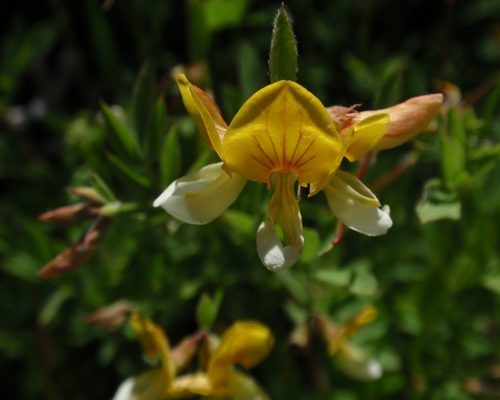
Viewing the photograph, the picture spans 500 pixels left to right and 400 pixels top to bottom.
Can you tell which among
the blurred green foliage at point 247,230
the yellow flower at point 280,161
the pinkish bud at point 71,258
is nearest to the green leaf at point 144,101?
the blurred green foliage at point 247,230

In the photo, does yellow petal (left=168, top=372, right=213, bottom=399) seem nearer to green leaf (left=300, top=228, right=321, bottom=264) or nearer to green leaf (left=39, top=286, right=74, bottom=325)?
green leaf (left=300, top=228, right=321, bottom=264)

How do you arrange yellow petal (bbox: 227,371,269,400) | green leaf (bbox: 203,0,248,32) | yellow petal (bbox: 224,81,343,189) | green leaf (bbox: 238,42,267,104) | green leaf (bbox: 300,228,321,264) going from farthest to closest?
green leaf (bbox: 203,0,248,32), green leaf (bbox: 238,42,267,104), yellow petal (bbox: 227,371,269,400), green leaf (bbox: 300,228,321,264), yellow petal (bbox: 224,81,343,189)

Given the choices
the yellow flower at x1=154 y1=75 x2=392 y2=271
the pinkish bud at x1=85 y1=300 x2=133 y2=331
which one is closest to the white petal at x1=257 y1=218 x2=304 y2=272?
the yellow flower at x1=154 y1=75 x2=392 y2=271

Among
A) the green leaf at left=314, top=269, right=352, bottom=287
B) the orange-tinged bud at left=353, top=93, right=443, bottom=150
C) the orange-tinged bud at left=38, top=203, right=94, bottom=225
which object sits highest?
the orange-tinged bud at left=353, top=93, right=443, bottom=150

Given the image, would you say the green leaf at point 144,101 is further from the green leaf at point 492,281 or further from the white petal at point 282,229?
the green leaf at point 492,281

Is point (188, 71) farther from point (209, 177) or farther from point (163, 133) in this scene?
point (209, 177)

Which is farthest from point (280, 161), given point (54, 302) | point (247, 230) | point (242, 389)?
point (54, 302)
